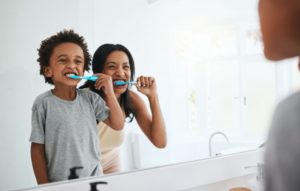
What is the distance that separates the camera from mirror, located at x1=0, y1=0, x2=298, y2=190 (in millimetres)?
800

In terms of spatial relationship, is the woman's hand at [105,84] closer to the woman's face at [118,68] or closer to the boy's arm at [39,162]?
the woman's face at [118,68]

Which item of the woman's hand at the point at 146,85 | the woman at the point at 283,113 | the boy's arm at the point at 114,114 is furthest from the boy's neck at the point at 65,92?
the woman at the point at 283,113

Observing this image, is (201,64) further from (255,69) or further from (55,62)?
(55,62)

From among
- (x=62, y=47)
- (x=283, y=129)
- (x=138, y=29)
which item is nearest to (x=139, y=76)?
(x=138, y=29)

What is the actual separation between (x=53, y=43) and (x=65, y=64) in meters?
0.07

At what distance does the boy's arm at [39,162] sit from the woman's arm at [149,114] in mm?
303

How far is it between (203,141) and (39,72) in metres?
0.62

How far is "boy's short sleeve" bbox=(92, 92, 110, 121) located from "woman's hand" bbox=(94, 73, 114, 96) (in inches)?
1.0

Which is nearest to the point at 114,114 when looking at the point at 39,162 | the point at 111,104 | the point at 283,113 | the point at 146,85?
the point at 111,104

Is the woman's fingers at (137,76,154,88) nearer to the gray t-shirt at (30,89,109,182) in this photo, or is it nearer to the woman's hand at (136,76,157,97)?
the woman's hand at (136,76,157,97)

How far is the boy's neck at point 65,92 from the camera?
869 mm

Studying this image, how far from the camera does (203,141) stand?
45.2 inches

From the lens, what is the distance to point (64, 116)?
0.88m

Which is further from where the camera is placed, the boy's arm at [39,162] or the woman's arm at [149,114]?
the woman's arm at [149,114]
